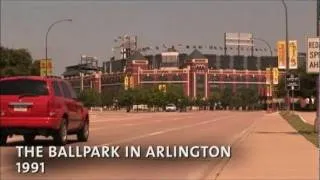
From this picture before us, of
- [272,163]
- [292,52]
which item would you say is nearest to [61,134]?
[272,163]

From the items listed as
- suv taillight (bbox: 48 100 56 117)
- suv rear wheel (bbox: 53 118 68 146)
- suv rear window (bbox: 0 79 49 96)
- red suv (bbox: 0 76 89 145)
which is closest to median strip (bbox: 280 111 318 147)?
suv rear wheel (bbox: 53 118 68 146)

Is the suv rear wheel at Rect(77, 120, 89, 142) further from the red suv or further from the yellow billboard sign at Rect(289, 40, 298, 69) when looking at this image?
the yellow billboard sign at Rect(289, 40, 298, 69)

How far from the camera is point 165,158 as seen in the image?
57.5ft

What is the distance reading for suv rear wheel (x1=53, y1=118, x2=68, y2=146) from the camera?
20656mm

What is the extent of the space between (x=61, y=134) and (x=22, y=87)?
1.79m

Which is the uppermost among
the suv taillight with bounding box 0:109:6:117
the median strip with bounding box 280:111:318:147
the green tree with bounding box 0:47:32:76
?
the green tree with bounding box 0:47:32:76

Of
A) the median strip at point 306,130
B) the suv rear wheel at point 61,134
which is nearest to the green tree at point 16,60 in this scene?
the median strip at point 306,130

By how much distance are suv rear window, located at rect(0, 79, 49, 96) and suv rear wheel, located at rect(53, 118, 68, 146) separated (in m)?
1.16

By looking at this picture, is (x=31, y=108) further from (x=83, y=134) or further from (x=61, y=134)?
(x=83, y=134)

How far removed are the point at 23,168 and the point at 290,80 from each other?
1982 inches

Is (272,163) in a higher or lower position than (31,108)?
lower

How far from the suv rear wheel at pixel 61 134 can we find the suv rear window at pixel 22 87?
1161 millimetres

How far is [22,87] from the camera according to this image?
2047cm

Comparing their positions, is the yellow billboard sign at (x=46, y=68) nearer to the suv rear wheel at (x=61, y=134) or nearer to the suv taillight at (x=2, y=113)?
the suv rear wheel at (x=61, y=134)
